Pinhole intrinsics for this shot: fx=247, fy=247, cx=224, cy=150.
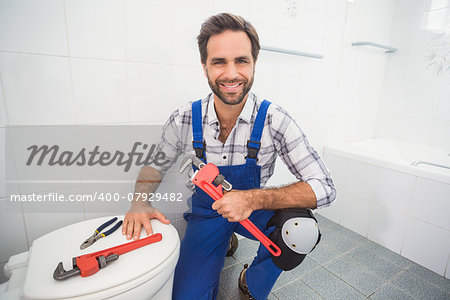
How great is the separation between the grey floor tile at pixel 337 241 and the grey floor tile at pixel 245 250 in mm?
404

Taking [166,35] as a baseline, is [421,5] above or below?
above

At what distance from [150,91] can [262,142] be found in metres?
0.49

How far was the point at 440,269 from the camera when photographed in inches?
47.2

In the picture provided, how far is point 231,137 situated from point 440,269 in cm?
123

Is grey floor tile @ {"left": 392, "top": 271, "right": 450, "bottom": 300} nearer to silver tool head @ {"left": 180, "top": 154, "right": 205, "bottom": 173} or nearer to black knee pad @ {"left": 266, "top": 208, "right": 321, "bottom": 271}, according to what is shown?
black knee pad @ {"left": 266, "top": 208, "right": 321, "bottom": 271}

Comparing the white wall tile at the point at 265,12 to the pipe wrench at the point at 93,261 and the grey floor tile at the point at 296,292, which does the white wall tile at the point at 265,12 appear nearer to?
the pipe wrench at the point at 93,261

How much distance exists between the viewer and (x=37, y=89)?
0.79 meters

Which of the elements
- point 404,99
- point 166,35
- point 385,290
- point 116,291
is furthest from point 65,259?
point 404,99

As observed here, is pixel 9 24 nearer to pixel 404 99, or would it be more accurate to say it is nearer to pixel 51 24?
pixel 51 24

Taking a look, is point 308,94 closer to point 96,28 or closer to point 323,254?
point 323,254

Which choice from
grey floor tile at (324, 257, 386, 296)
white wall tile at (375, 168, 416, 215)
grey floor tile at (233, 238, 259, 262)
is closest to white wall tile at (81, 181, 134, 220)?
grey floor tile at (233, 238, 259, 262)

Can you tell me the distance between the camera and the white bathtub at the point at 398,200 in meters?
1.19

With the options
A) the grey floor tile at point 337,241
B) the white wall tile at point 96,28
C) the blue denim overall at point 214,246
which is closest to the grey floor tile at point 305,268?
the grey floor tile at point 337,241

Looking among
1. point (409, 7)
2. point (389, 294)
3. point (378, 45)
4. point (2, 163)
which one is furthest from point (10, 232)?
point (409, 7)
